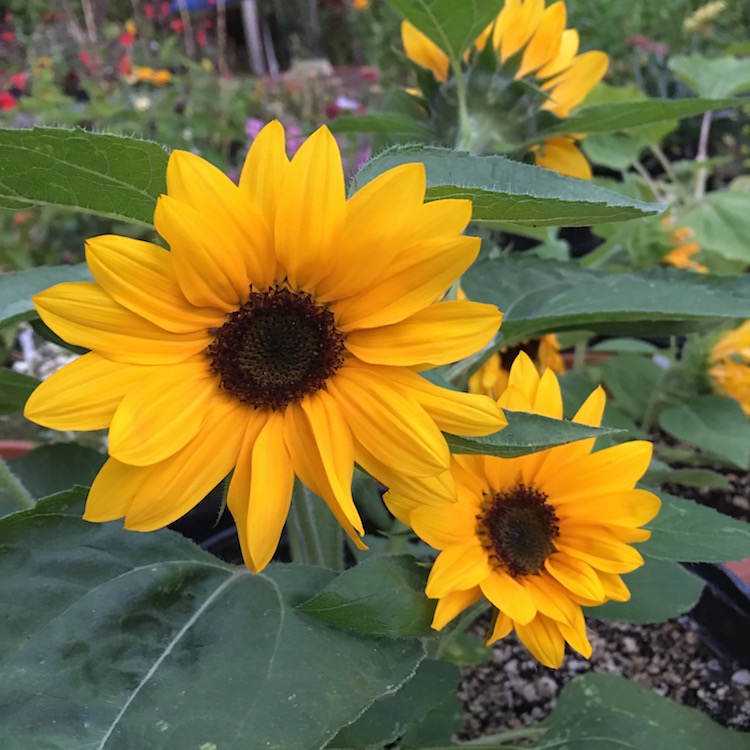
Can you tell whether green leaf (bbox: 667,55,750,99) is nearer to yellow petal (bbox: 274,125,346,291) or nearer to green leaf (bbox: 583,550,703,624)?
green leaf (bbox: 583,550,703,624)

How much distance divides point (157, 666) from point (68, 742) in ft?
0.19

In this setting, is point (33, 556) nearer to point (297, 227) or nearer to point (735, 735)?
point (297, 227)

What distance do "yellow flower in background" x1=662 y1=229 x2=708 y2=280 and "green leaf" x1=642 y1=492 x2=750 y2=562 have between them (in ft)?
1.74

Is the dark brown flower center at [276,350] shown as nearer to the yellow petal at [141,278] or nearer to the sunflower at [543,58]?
the yellow petal at [141,278]

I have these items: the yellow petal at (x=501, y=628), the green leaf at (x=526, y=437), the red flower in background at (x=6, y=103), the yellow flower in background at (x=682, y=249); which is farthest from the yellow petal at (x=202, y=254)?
the red flower in background at (x=6, y=103)

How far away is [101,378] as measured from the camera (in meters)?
0.36

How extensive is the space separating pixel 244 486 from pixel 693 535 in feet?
0.94

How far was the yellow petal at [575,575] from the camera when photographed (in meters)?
0.45

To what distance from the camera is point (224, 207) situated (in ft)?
1.17

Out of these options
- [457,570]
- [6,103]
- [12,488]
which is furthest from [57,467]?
[6,103]

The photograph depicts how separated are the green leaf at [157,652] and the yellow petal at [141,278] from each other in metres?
0.15

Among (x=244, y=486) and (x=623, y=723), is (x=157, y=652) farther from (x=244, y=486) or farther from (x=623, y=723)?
(x=623, y=723)

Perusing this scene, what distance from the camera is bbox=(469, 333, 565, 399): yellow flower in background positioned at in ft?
2.53

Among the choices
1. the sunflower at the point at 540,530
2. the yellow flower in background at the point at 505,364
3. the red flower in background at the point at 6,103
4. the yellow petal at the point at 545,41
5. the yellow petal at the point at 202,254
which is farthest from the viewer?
the red flower in background at the point at 6,103
